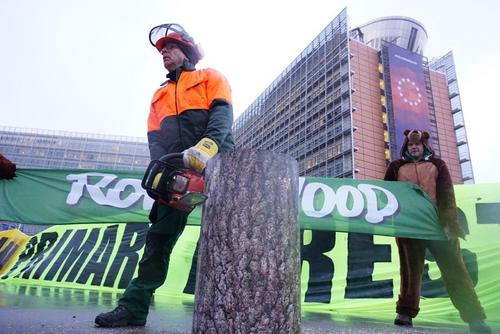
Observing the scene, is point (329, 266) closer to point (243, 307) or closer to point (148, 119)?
point (148, 119)

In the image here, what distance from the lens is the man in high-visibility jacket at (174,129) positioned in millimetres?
1966

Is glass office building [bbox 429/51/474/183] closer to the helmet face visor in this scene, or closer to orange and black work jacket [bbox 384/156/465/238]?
orange and black work jacket [bbox 384/156/465/238]

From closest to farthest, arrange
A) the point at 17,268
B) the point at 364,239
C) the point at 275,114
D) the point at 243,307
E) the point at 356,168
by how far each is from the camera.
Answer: the point at 243,307 → the point at 364,239 → the point at 17,268 → the point at 356,168 → the point at 275,114

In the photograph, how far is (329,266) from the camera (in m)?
4.66

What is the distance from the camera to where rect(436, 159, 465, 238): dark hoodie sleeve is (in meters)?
3.09

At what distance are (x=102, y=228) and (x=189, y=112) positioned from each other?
4500 mm

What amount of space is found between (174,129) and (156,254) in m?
0.78

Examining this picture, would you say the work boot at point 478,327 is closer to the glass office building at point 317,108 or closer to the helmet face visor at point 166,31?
the helmet face visor at point 166,31

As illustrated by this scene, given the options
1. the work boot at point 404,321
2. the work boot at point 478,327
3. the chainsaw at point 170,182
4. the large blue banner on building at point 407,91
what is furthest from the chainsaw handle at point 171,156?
the large blue banner on building at point 407,91

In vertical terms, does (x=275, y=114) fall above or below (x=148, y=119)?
above

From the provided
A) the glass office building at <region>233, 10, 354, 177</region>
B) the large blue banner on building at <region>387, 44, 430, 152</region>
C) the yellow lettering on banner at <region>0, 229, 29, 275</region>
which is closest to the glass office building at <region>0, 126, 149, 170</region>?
the glass office building at <region>233, 10, 354, 177</region>

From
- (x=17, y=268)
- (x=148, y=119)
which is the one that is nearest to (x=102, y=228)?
(x=17, y=268)

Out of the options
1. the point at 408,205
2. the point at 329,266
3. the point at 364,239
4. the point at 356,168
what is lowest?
the point at 329,266

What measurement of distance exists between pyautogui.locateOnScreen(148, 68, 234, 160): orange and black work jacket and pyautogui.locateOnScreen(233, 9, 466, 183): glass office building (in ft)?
113
